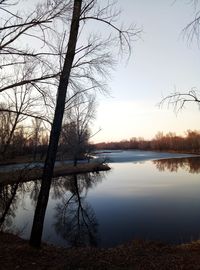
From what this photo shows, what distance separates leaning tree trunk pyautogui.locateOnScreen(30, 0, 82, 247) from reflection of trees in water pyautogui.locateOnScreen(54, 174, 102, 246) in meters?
3.92

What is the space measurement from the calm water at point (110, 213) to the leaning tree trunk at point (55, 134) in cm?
377

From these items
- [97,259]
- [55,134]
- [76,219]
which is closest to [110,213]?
[76,219]

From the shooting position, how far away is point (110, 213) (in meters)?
14.8

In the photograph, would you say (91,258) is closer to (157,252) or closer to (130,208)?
(157,252)

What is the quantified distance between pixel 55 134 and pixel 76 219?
812cm

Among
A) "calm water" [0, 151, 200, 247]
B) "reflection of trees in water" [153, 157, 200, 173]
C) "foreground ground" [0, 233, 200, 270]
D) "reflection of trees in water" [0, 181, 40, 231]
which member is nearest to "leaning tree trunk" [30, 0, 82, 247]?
"foreground ground" [0, 233, 200, 270]

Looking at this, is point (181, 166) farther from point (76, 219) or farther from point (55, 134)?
point (55, 134)

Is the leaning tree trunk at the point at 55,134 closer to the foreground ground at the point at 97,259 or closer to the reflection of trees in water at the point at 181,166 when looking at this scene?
the foreground ground at the point at 97,259

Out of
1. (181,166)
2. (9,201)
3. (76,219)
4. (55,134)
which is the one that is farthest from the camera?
(181,166)

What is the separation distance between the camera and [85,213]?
15133mm

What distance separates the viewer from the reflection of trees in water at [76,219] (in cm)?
1123

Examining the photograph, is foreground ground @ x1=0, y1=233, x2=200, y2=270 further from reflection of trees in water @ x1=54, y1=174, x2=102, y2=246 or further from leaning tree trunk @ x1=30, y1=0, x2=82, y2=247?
reflection of trees in water @ x1=54, y1=174, x2=102, y2=246

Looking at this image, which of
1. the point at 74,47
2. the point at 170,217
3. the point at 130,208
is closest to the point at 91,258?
the point at 74,47

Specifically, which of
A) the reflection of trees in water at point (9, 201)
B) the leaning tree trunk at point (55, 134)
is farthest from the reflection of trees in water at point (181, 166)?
the leaning tree trunk at point (55, 134)
